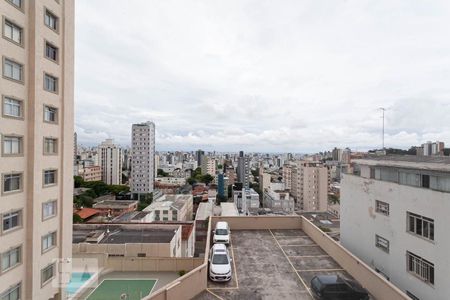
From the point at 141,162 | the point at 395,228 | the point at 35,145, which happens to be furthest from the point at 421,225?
the point at 141,162

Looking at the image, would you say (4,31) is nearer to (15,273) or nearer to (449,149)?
(15,273)

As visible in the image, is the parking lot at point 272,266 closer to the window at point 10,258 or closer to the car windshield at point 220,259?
the car windshield at point 220,259

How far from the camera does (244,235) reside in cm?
1720

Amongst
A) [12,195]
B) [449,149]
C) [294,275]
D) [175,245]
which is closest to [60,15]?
[12,195]

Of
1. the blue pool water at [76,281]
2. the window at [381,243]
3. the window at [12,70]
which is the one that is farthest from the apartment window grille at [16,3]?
the window at [381,243]

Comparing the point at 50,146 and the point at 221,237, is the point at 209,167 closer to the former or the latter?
the point at 221,237

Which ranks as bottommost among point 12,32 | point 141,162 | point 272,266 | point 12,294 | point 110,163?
point 12,294

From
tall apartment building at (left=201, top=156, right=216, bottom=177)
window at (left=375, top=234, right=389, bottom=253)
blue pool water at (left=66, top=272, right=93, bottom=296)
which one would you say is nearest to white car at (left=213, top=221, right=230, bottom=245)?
window at (left=375, top=234, right=389, bottom=253)

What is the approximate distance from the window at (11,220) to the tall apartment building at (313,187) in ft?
238

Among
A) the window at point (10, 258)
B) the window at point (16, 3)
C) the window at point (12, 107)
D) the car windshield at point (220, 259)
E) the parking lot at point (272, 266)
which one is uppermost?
the window at point (16, 3)

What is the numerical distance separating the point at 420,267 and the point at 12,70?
56.2 feet

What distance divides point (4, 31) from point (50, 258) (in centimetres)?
960

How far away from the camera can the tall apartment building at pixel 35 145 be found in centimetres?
1095

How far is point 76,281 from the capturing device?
52.3 feet
